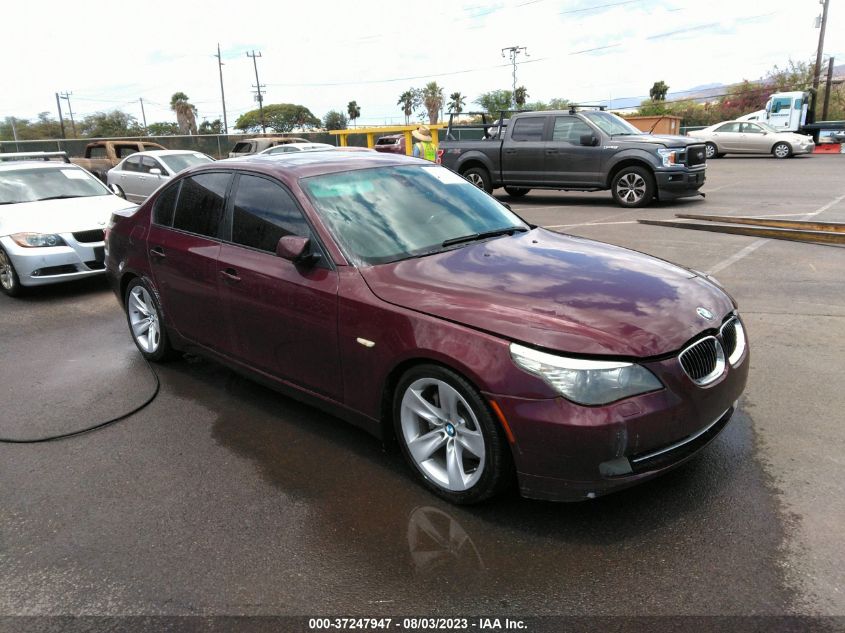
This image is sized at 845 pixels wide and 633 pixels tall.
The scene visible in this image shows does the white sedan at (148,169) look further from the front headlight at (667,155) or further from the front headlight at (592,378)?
the front headlight at (592,378)

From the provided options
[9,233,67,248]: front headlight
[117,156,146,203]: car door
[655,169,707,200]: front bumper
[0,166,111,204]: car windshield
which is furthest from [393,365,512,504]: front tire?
[117,156,146,203]: car door

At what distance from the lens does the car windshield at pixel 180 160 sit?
13.5 meters

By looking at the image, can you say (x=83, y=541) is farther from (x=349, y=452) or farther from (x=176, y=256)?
(x=176, y=256)

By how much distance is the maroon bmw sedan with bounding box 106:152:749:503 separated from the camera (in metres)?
2.76

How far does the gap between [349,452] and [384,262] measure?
113 centimetres

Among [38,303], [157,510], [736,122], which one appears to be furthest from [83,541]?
[736,122]

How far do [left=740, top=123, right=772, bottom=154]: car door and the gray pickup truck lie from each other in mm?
15496

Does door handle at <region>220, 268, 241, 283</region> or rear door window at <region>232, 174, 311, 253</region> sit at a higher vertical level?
rear door window at <region>232, 174, 311, 253</region>

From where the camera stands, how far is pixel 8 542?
310 cm

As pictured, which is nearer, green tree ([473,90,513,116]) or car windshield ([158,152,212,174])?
car windshield ([158,152,212,174])

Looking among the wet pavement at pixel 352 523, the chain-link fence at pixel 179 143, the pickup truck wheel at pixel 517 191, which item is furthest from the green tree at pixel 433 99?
the wet pavement at pixel 352 523

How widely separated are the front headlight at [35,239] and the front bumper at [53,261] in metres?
0.04

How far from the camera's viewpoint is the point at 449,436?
3148 millimetres

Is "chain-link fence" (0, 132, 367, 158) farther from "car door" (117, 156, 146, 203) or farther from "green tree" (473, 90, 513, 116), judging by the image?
"green tree" (473, 90, 513, 116)
